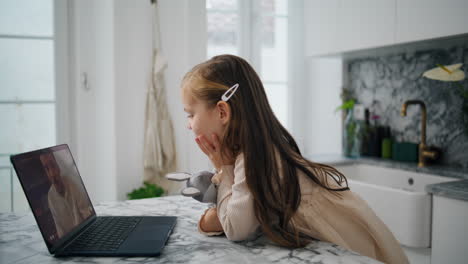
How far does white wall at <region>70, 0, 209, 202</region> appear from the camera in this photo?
243 centimetres

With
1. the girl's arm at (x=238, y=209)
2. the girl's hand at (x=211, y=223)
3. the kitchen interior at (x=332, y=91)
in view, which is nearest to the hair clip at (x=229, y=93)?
the girl's arm at (x=238, y=209)

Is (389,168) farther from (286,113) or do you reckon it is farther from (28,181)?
(28,181)

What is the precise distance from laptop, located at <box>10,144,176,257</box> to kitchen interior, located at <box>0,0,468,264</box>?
1.34m

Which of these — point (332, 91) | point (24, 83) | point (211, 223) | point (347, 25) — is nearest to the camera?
point (211, 223)

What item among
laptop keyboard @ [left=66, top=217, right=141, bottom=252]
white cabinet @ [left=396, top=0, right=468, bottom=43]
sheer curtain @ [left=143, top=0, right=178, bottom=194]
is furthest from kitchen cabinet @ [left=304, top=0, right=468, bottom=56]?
laptop keyboard @ [left=66, top=217, right=141, bottom=252]

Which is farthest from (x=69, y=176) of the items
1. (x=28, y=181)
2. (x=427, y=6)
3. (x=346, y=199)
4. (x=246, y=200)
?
(x=427, y=6)

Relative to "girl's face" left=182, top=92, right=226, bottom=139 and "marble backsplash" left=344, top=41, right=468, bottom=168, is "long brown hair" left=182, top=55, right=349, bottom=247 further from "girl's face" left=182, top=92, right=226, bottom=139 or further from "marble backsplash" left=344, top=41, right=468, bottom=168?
"marble backsplash" left=344, top=41, right=468, bottom=168

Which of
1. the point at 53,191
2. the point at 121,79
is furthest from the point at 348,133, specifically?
the point at 53,191

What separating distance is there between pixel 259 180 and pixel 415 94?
6.04ft

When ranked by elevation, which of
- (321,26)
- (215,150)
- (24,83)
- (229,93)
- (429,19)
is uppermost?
(321,26)

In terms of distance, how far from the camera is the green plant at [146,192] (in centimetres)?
237

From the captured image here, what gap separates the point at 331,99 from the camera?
2951 millimetres

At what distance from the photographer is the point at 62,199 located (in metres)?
0.87

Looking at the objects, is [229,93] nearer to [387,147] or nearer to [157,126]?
[157,126]
